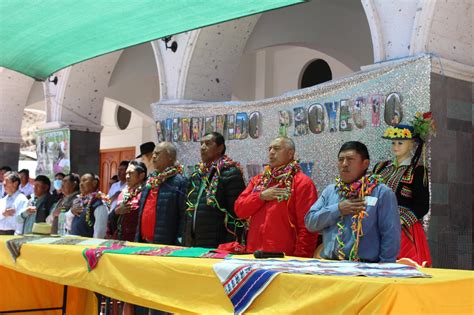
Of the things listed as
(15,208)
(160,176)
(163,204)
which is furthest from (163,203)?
(15,208)

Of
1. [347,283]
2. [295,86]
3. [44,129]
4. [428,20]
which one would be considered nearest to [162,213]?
[428,20]

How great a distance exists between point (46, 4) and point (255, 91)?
290 inches

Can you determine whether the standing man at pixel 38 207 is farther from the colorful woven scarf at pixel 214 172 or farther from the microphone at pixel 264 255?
the microphone at pixel 264 255

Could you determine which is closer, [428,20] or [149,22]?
[428,20]

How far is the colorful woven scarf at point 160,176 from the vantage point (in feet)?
15.9

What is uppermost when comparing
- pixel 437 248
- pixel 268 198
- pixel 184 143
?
pixel 184 143

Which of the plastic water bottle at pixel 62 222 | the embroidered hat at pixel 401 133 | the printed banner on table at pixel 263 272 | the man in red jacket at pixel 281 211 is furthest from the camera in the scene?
the plastic water bottle at pixel 62 222

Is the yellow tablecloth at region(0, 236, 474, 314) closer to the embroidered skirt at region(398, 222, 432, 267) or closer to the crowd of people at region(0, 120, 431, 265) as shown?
the crowd of people at region(0, 120, 431, 265)

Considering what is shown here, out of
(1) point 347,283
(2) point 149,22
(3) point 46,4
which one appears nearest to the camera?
(1) point 347,283

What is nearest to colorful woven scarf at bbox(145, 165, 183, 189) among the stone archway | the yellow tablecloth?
the yellow tablecloth

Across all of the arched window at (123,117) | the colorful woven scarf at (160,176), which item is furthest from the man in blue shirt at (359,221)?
the arched window at (123,117)

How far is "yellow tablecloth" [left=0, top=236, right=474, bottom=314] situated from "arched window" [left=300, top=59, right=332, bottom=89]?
7.78 m

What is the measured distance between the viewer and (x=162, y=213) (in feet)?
15.6

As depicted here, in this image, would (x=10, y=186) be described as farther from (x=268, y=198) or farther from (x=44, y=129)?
(x=268, y=198)
